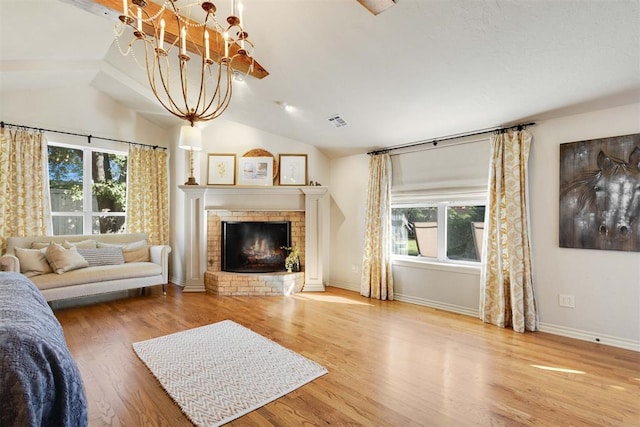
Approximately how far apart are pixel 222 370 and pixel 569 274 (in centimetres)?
330

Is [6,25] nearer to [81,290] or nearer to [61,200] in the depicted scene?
[61,200]

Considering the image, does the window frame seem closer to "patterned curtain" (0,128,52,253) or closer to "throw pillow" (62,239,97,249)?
"throw pillow" (62,239,97,249)

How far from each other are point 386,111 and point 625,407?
3.02 metres

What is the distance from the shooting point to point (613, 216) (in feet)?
8.74

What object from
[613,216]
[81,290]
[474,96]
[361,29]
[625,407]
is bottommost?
[625,407]

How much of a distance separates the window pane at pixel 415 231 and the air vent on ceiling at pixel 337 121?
1.45 metres

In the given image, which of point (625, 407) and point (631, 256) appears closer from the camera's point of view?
point (625, 407)

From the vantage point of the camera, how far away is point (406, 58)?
248 centimetres

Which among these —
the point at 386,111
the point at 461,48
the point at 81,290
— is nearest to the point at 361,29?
the point at 461,48

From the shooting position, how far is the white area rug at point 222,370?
5.85ft

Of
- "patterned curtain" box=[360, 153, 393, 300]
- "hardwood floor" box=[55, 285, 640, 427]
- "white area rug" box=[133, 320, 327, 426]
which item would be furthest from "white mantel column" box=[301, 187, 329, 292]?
"white area rug" box=[133, 320, 327, 426]

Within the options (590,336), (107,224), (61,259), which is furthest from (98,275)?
(590,336)

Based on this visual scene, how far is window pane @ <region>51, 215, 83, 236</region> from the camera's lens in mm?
4289

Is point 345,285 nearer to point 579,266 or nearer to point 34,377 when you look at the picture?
point 579,266
